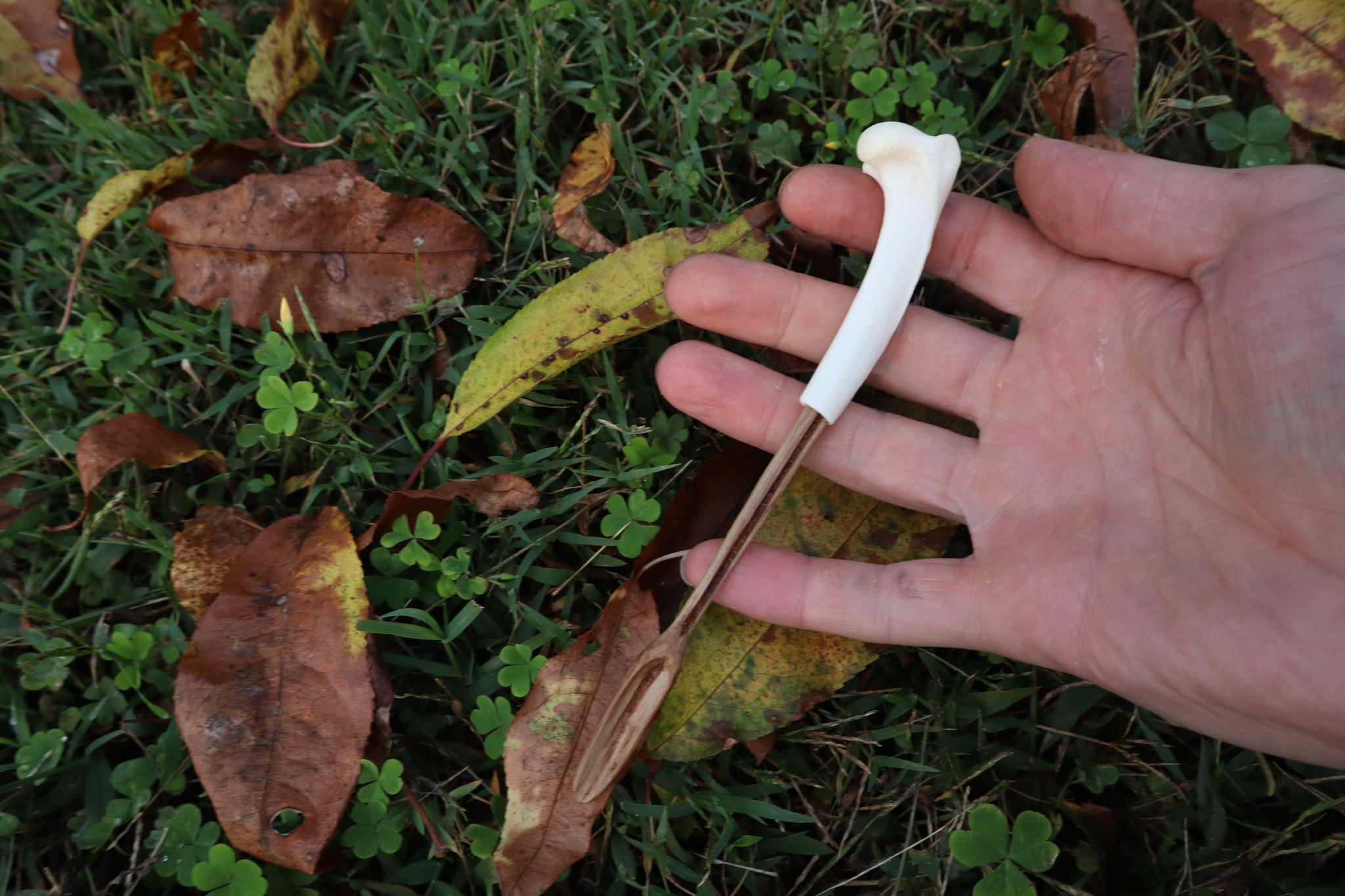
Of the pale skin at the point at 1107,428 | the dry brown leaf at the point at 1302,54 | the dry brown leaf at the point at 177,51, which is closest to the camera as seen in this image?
the pale skin at the point at 1107,428

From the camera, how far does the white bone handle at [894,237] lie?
2.20 m

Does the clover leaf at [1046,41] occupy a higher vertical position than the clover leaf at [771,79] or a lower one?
higher

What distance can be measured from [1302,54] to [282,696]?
3.25 m

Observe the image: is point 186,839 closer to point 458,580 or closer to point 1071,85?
point 458,580

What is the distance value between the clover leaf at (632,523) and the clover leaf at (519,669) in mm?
350

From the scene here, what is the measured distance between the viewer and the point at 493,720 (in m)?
2.22

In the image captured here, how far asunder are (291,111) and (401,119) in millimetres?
394

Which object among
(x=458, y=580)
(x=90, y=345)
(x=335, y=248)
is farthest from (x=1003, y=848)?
(x=90, y=345)

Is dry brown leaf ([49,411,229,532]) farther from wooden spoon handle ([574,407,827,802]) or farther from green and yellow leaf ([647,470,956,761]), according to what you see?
green and yellow leaf ([647,470,956,761])

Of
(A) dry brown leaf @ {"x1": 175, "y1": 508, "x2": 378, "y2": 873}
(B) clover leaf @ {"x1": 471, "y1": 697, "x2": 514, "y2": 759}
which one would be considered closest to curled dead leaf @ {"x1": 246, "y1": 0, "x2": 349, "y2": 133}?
(A) dry brown leaf @ {"x1": 175, "y1": 508, "x2": 378, "y2": 873}

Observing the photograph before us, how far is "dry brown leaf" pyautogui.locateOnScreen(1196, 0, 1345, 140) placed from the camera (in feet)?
8.26

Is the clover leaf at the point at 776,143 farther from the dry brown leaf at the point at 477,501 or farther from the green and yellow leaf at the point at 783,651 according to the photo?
the dry brown leaf at the point at 477,501

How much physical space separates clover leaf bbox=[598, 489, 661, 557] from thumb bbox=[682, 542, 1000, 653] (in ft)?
0.51

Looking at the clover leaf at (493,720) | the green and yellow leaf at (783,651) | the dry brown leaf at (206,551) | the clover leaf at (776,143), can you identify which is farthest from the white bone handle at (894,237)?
the dry brown leaf at (206,551)
